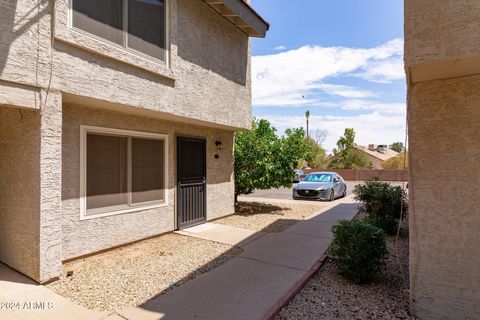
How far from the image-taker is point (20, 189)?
444 centimetres

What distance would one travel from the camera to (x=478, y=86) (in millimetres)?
3139

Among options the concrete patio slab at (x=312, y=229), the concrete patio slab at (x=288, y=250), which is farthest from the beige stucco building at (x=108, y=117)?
the concrete patio slab at (x=312, y=229)

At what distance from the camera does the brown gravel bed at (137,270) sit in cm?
399

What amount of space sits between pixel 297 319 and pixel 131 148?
4.83 meters

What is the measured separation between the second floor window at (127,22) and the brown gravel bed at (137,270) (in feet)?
13.7

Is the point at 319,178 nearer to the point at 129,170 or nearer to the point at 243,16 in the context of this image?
the point at 243,16

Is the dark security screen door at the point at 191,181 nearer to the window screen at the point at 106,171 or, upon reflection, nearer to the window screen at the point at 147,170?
the window screen at the point at 147,170

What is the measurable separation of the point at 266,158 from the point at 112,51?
6.39 metres

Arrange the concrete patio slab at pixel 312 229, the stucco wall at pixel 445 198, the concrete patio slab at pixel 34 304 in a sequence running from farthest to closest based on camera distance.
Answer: the concrete patio slab at pixel 312 229, the concrete patio slab at pixel 34 304, the stucco wall at pixel 445 198

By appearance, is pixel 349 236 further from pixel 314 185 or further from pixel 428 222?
pixel 314 185

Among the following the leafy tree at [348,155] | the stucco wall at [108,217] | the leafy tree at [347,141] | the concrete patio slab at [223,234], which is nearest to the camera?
the stucco wall at [108,217]

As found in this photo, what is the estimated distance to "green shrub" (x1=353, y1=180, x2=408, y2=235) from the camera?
7.52 metres

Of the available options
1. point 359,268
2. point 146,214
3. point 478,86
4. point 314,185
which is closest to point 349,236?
point 359,268

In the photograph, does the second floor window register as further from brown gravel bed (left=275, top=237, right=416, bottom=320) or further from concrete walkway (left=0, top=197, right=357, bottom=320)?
brown gravel bed (left=275, top=237, right=416, bottom=320)
